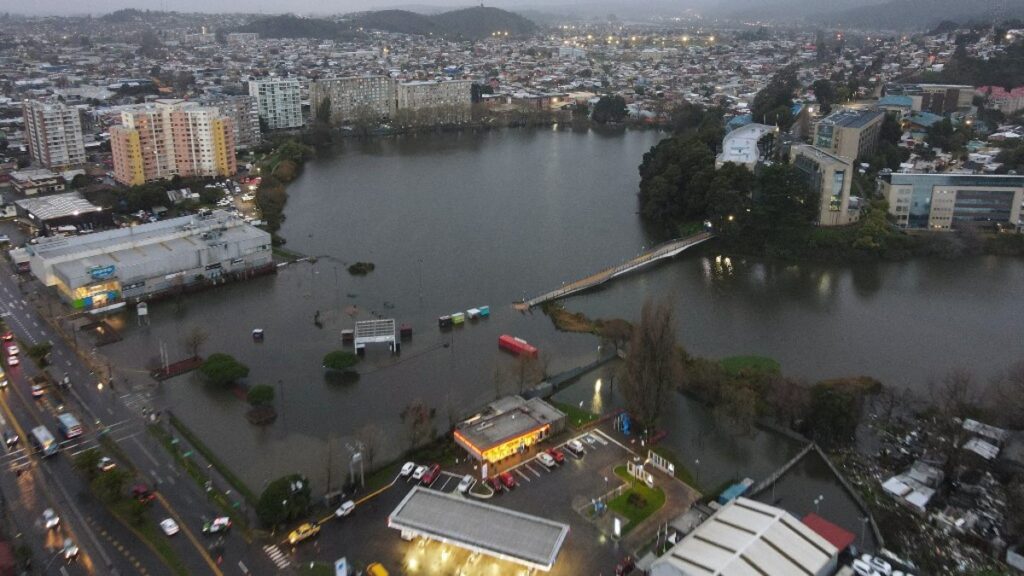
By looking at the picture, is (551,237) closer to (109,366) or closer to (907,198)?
(907,198)

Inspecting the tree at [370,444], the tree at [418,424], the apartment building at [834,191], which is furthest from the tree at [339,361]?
the apartment building at [834,191]

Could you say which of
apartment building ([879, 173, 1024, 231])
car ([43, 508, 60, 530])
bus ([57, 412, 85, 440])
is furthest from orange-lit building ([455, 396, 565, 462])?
apartment building ([879, 173, 1024, 231])

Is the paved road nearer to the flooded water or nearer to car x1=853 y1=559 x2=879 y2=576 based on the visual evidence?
the flooded water

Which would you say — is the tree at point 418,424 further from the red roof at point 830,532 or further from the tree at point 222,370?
the red roof at point 830,532

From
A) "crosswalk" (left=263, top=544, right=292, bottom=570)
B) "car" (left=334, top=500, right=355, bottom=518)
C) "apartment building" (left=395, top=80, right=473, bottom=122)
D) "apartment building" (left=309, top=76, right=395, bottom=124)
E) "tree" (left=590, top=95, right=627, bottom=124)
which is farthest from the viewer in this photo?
"tree" (left=590, top=95, right=627, bottom=124)

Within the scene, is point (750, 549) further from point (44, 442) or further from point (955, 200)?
point (955, 200)
